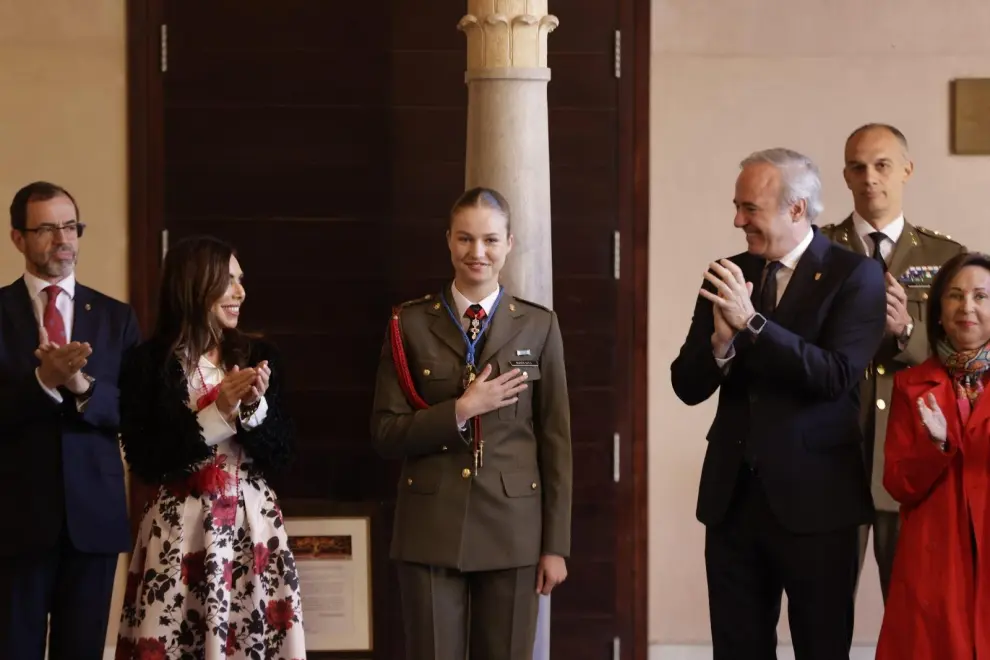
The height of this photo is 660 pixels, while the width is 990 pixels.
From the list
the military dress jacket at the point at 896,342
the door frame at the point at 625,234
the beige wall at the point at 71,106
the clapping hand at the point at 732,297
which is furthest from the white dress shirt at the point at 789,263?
the beige wall at the point at 71,106

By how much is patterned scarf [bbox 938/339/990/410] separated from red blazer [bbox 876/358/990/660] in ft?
0.07

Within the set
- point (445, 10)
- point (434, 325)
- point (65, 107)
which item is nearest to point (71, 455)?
point (434, 325)

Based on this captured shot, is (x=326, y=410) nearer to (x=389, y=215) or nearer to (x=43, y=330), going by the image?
(x=389, y=215)

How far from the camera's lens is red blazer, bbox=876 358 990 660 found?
311 cm

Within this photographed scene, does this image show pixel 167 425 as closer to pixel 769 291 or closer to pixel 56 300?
pixel 56 300

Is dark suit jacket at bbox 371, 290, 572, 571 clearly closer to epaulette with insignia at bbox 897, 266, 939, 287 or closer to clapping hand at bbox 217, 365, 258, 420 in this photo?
clapping hand at bbox 217, 365, 258, 420

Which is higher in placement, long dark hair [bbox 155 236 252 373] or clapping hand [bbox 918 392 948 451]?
long dark hair [bbox 155 236 252 373]

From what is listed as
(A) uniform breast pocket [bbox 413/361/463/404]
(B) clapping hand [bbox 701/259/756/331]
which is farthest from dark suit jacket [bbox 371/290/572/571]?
(B) clapping hand [bbox 701/259/756/331]

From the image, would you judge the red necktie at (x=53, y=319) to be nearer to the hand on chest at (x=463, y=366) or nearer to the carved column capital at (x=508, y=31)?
the hand on chest at (x=463, y=366)

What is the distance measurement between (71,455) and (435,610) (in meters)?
1.02

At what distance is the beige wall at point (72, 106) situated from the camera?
4801 mm

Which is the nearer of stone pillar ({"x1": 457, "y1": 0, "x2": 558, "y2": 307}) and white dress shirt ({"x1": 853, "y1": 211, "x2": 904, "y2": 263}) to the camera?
white dress shirt ({"x1": 853, "y1": 211, "x2": 904, "y2": 263})

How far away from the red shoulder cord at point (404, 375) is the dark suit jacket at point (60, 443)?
0.75 meters

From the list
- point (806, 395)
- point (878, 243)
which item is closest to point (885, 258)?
point (878, 243)
